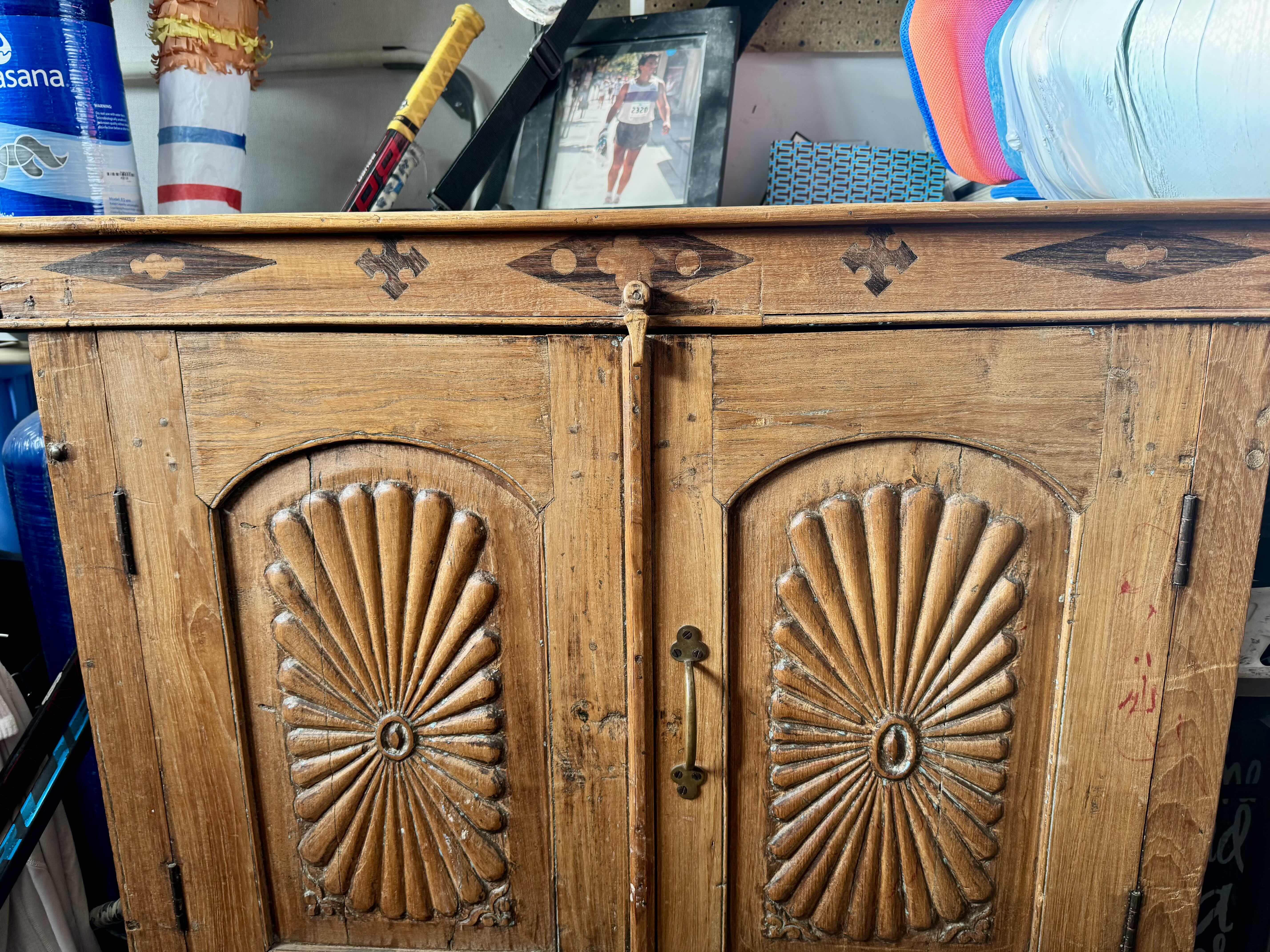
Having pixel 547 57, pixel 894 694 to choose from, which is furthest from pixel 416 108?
pixel 894 694

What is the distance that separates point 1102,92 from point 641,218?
0.59 metres

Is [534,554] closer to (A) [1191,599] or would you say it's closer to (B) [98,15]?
(A) [1191,599]

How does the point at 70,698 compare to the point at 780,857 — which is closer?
the point at 780,857

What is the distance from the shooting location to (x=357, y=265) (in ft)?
2.67

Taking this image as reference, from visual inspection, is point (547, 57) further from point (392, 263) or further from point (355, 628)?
point (355, 628)

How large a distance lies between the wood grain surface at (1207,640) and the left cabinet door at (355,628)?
2.21 feet

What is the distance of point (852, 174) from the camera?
1.12 metres

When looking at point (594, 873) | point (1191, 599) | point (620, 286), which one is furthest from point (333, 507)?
point (1191, 599)

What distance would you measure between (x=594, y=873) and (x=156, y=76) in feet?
4.45

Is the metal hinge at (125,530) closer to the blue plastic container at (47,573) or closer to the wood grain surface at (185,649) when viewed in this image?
the wood grain surface at (185,649)

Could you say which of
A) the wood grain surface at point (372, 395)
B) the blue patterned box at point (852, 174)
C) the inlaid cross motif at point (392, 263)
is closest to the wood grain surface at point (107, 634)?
the wood grain surface at point (372, 395)

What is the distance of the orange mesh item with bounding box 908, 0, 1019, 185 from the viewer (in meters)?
1.03

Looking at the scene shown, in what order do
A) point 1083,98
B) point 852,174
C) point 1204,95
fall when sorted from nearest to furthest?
point 1204,95 < point 1083,98 < point 852,174

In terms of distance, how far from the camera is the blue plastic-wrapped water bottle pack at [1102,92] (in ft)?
2.47
